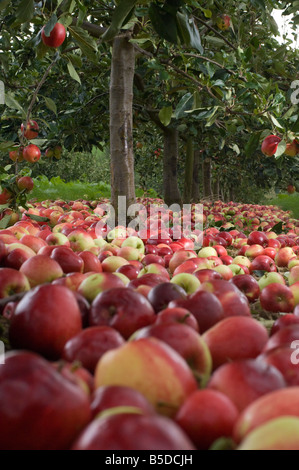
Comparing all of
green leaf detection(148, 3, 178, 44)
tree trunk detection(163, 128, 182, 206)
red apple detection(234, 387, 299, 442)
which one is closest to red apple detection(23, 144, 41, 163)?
green leaf detection(148, 3, 178, 44)

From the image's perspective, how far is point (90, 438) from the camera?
617 millimetres

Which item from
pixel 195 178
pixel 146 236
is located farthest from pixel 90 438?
pixel 195 178

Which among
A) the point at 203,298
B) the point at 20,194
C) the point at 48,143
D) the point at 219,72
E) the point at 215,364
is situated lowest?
the point at 215,364

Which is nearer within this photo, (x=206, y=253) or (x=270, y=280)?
(x=270, y=280)

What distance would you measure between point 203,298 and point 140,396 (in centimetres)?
64

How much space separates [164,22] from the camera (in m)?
2.01

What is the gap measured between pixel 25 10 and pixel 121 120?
1850 millimetres

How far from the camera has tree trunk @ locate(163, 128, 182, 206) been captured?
26.9ft

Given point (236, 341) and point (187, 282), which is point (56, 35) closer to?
point (187, 282)

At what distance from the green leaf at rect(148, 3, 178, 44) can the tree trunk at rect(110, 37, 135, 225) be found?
84.6 inches

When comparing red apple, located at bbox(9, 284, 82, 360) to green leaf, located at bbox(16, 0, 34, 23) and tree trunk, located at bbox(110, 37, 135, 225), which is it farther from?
tree trunk, located at bbox(110, 37, 135, 225)

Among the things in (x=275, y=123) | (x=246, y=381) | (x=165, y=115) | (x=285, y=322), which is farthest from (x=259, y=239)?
(x=246, y=381)
